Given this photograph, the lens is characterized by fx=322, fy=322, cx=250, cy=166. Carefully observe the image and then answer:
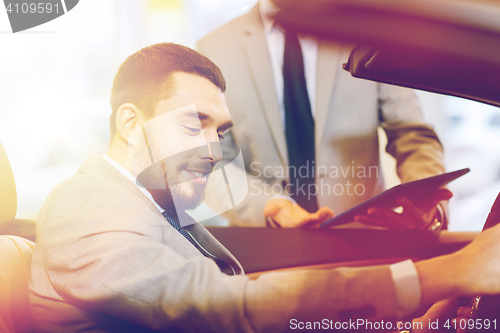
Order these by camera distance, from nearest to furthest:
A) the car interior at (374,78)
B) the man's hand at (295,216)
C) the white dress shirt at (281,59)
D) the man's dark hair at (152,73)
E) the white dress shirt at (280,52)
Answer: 1. the car interior at (374,78)
2. the man's dark hair at (152,73)
3. the white dress shirt at (280,52)
4. the white dress shirt at (281,59)
5. the man's hand at (295,216)

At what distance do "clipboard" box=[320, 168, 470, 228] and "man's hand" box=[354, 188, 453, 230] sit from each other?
0.02 metres

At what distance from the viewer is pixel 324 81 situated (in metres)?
0.93

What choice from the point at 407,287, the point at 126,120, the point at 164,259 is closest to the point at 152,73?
the point at 126,120

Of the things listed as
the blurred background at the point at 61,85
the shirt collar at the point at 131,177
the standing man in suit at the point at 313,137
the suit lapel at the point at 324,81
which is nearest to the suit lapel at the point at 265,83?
the standing man in suit at the point at 313,137

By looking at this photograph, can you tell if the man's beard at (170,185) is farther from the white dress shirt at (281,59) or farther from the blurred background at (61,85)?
the white dress shirt at (281,59)

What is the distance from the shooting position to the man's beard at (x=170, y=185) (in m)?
0.65

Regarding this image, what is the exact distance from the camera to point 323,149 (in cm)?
98

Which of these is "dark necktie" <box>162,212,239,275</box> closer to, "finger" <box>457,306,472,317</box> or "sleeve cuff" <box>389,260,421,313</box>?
→ "sleeve cuff" <box>389,260,421,313</box>

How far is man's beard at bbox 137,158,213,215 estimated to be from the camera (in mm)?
651

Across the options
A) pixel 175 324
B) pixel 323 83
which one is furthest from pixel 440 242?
pixel 175 324

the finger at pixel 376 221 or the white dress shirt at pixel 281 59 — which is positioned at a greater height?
the white dress shirt at pixel 281 59

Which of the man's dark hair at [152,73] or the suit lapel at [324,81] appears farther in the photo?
the suit lapel at [324,81]

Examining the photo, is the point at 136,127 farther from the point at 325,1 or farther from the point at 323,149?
the point at 323,149

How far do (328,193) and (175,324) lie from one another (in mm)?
592
